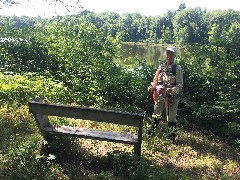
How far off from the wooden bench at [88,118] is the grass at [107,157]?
250 millimetres

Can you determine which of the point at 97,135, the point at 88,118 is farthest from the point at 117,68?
the point at 88,118

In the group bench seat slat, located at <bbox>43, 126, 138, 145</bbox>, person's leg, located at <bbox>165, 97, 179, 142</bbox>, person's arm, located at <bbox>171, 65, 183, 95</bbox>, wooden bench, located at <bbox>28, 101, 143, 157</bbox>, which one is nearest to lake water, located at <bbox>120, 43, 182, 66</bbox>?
person's arm, located at <bbox>171, 65, 183, 95</bbox>

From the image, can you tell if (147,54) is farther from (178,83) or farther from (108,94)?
(178,83)

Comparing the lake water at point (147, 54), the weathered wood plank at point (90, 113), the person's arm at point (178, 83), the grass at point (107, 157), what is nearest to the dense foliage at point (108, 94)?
the grass at point (107, 157)

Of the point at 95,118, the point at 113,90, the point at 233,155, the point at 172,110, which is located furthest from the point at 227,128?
the point at 95,118

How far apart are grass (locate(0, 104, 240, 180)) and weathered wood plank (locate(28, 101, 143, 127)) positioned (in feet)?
1.96

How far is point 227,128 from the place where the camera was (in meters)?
7.52

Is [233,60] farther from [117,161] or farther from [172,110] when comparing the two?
[117,161]

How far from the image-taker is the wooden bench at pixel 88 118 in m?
4.66

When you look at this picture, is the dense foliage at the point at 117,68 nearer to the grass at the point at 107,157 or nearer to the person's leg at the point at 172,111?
the grass at the point at 107,157

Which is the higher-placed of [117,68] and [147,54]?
[117,68]

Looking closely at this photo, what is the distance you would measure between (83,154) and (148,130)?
6.31 feet

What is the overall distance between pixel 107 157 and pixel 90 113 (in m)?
1.00

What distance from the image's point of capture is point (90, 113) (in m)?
4.72
